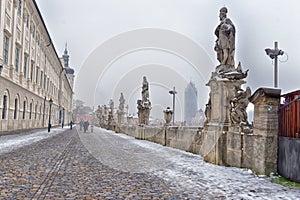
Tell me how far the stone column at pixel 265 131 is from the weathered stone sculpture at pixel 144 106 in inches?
683

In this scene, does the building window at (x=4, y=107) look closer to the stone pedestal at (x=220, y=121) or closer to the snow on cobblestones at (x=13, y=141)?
the snow on cobblestones at (x=13, y=141)

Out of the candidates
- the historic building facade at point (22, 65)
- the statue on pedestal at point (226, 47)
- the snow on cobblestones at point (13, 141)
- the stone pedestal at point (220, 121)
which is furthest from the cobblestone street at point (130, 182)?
the historic building facade at point (22, 65)

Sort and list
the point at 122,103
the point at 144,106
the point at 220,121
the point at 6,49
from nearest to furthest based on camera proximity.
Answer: the point at 220,121
the point at 6,49
the point at 144,106
the point at 122,103

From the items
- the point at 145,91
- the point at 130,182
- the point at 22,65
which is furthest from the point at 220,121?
the point at 22,65

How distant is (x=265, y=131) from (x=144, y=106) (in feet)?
59.4

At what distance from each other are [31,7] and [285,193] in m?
34.2

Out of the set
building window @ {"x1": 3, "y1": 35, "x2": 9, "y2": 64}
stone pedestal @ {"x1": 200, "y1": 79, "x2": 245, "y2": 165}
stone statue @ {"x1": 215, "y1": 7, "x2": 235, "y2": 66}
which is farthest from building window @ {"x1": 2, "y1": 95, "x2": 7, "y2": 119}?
stone statue @ {"x1": 215, "y1": 7, "x2": 235, "y2": 66}

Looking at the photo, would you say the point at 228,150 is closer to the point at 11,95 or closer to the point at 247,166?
the point at 247,166

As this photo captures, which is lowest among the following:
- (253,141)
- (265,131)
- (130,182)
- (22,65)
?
(130,182)

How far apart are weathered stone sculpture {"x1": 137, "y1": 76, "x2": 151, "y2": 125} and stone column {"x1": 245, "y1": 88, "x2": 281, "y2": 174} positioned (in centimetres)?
1735

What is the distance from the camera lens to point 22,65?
29906mm

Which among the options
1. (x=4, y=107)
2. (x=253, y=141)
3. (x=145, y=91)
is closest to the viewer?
(x=253, y=141)

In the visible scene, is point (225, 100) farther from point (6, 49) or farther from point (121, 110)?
point (121, 110)

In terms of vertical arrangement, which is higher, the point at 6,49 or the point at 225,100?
the point at 6,49
